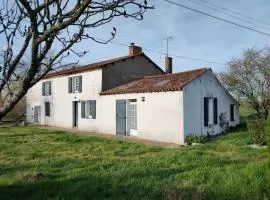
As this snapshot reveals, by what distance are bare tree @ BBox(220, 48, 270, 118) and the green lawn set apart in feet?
50.4

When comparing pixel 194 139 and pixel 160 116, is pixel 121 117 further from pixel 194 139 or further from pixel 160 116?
pixel 194 139

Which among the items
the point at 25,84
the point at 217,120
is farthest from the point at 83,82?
the point at 25,84

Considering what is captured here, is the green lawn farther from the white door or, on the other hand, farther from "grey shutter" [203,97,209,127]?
the white door

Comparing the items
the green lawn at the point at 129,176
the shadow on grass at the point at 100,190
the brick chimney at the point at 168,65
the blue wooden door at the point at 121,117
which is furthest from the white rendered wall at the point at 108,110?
the shadow on grass at the point at 100,190

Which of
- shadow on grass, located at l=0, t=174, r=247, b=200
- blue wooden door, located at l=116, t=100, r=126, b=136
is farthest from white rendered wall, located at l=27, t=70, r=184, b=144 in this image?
shadow on grass, located at l=0, t=174, r=247, b=200

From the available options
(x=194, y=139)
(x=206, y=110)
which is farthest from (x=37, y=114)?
(x=194, y=139)

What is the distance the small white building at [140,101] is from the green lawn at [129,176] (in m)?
5.50

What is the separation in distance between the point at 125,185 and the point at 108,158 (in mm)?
5143

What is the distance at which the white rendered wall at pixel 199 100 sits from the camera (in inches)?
831

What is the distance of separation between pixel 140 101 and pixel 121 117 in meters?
2.57

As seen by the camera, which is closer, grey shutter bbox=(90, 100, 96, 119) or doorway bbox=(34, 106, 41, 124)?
grey shutter bbox=(90, 100, 96, 119)

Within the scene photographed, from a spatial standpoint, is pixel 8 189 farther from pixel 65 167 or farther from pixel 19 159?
pixel 19 159

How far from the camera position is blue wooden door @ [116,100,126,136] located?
2566 cm

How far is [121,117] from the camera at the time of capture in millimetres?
25828
